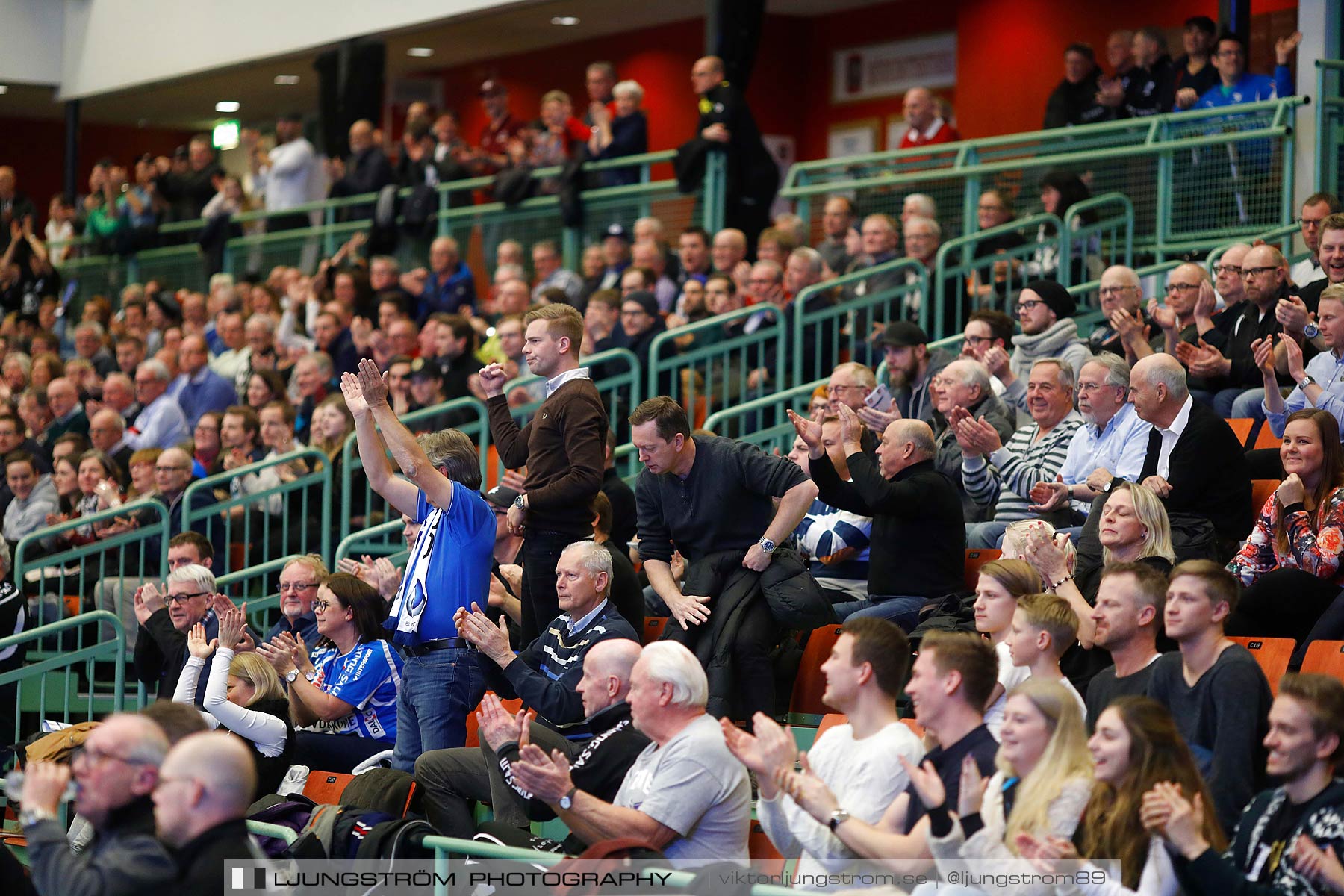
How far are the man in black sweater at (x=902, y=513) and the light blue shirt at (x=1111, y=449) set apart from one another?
61 cm

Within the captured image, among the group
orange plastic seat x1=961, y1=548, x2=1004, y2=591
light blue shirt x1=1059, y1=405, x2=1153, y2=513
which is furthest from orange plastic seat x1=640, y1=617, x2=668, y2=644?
light blue shirt x1=1059, y1=405, x2=1153, y2=513

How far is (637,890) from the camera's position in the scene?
189 inches

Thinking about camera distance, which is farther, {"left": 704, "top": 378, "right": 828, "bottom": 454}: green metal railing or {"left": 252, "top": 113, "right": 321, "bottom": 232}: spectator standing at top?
{"left": 252, "top": 113, "right": 321, "bottom": 232}: spectator standing at top

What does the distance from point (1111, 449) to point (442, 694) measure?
300 centimetres

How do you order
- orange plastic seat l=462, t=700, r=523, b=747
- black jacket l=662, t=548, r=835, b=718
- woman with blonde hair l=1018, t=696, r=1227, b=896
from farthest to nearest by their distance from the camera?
orange plastic seat l=462, t=700, r=523, b=747 → black jacket l=662, t=548, r=835, b=718 → woman with blonde hair l=1018, t=696, r=1227, b=896

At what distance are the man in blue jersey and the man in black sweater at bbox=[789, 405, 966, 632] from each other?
1422 mm

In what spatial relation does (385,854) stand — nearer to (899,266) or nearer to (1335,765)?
(1335,765)

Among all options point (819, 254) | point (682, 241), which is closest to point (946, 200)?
point (819, 254)

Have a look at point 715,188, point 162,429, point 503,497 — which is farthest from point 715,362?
point 162,429

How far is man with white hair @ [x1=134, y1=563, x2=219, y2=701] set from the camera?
7840 mm

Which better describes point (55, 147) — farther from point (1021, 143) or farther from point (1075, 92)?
point (1021, 143)

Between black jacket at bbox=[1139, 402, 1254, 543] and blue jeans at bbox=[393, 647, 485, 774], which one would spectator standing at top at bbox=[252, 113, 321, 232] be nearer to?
blue jeans at bbox=[393, 647, 485, 774]

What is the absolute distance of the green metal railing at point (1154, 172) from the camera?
33.5 ft

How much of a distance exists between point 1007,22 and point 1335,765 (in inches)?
480
